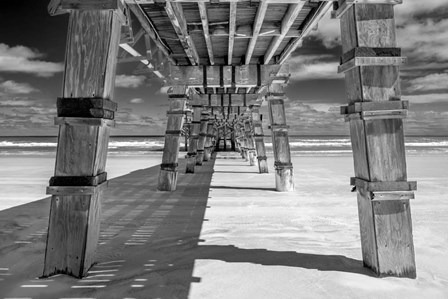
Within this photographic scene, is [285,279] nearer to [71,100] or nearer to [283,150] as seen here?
[71,100]

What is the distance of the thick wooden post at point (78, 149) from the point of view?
342 centimetres

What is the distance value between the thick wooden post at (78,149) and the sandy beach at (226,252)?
0.30 metres

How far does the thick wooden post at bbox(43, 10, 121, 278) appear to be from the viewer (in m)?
3.42

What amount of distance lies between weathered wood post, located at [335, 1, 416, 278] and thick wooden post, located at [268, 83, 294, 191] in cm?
554

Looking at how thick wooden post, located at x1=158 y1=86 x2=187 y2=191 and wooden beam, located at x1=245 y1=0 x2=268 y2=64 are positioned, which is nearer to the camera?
wooden beam, located at x1=245 y1=0 x2=268 y2=64

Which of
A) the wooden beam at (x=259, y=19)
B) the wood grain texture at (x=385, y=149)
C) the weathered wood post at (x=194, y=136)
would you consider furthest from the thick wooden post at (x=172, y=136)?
the wood grain texture at (x=385, y=149)

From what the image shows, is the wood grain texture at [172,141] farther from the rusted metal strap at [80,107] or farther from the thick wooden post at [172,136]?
the rusted metal strap at [80,107]

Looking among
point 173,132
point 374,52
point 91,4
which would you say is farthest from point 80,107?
point 173,132

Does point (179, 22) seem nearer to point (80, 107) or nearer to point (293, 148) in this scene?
point (80, 107)

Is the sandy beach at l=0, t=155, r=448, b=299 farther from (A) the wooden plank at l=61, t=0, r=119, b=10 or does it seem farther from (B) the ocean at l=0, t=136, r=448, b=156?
(B) the ocean at l=0, t=136, r=448, b=156

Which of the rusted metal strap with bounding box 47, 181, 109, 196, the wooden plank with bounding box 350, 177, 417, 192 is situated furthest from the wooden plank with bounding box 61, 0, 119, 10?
the wooden plank with bounding box 350, 177, 417, 192

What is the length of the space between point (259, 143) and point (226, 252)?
10831 millimetres

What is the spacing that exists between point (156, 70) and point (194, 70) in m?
1.34

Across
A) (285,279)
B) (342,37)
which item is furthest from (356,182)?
(342,37)
